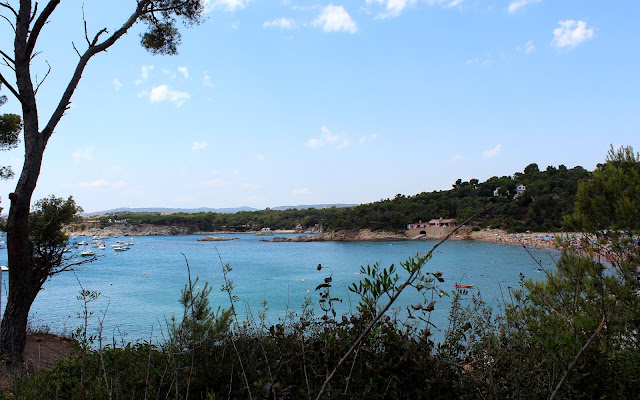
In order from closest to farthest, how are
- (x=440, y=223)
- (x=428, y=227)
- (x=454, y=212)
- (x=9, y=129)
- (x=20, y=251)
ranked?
1. (x=20, y=251)
2. (x=9, y=129)
3. (x=454, y=212)
4. (x=440, y=223)
5. (x=428, y=227)

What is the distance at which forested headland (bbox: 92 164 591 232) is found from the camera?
15574mm

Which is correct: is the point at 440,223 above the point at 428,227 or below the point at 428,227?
above

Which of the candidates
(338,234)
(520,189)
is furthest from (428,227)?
(338,234)

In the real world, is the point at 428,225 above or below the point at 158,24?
below

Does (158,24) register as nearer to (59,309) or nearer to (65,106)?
(65,106)

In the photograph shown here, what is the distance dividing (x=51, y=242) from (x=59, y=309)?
11979 millimetres

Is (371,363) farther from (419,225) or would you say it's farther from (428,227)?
(419,225)

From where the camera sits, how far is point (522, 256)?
149 ft

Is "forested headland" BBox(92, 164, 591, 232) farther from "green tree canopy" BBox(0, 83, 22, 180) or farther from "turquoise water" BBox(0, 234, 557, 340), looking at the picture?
"green tree canopy" BBox(0, 83, 22, 180)

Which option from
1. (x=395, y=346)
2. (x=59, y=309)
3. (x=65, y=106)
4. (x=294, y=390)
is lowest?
(x=59, y=309)

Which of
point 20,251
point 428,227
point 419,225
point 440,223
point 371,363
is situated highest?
point 20,251

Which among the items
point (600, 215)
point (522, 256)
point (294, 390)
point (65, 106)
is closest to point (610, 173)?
point (600, 215)

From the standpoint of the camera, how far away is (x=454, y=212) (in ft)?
203

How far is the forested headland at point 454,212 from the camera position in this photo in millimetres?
15574
